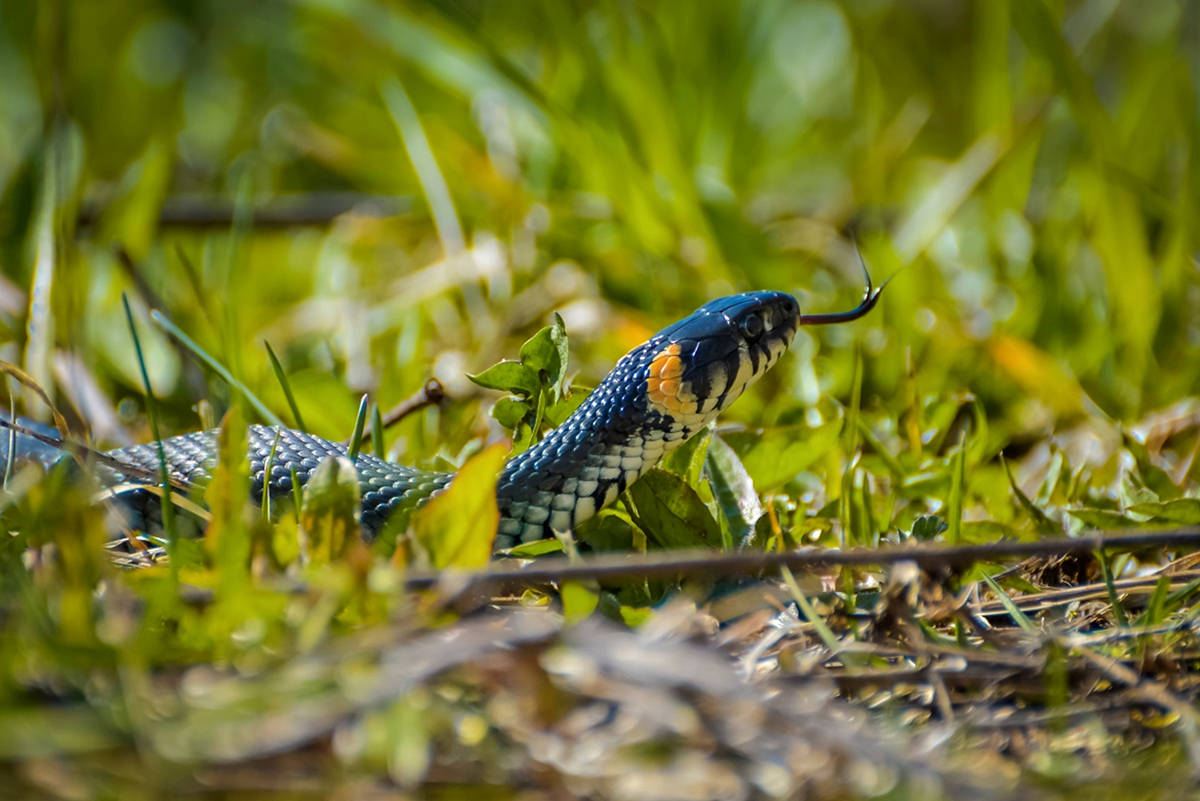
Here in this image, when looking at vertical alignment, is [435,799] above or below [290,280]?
below

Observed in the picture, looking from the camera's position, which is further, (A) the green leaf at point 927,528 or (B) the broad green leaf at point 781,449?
(B) the broad green leaf at point 781,449

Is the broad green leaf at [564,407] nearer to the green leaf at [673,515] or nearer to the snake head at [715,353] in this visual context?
the snake head at [715,353]

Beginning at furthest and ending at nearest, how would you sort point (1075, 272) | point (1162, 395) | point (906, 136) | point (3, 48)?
point (3, 48) < point (906, 136) < point (1075, 272) < point (1162, 395)

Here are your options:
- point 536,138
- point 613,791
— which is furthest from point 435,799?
point 536,138

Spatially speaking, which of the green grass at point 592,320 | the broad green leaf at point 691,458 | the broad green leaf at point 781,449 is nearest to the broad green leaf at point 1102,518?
the green grass at point 592,320

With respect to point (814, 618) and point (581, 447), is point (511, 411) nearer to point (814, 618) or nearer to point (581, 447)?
point (581, 447)

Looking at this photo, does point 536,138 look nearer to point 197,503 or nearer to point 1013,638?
point 197,503

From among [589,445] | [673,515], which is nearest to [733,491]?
[673,515]
